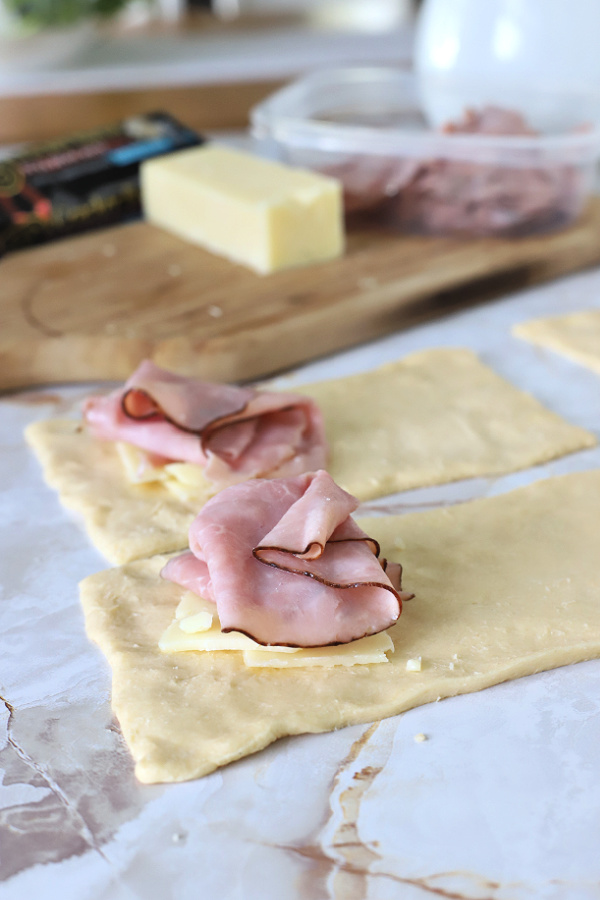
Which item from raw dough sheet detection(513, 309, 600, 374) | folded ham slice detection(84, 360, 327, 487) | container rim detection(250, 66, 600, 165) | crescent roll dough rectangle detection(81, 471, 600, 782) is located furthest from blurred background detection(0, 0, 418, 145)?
crescent roll dough rectangle detection(81, 471, 600, 782)

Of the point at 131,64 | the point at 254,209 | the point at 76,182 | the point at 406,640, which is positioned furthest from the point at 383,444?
the point at 131,64

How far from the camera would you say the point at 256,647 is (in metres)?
1.07

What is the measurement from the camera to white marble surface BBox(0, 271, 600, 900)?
2.77 feet

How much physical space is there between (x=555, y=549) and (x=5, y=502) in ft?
2.78

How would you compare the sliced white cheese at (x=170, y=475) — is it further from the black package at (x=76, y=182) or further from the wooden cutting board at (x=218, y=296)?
the black package at (x=76, y=182)

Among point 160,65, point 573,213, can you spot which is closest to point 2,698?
point 573,213

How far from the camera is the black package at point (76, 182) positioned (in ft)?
7.33

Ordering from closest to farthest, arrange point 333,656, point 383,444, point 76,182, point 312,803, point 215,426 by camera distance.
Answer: point 312,803, point 333,656, point 215,426, point 383,444, point 76,182

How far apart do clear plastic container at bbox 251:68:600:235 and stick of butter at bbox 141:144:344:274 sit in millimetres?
76

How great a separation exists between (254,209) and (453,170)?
482mm

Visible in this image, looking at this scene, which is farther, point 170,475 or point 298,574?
point 170,475

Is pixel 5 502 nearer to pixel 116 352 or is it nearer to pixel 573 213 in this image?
pixel 116 352

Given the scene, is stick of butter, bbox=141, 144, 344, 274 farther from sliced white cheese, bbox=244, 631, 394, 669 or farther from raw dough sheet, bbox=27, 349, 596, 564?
sliced white cheese, bbox=244, 631, 394, 669

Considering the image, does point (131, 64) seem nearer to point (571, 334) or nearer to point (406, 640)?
point (571, 334)
